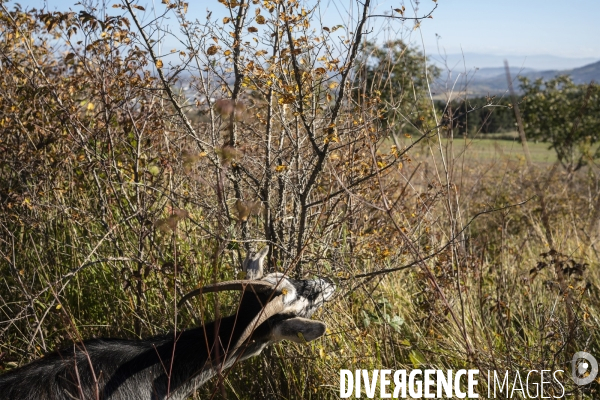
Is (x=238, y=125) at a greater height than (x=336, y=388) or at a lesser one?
greater

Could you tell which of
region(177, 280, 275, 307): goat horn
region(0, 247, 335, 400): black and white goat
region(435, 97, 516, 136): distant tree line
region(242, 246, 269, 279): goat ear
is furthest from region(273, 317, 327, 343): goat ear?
region(435, 97, 516, 136): distant tree line

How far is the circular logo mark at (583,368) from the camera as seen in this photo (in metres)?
3.55

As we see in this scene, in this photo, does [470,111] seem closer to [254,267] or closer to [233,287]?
[254,267]

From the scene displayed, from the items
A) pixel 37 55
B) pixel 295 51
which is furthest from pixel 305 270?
pixel 37 55

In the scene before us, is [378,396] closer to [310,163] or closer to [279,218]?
[279,218]

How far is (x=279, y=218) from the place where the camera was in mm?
4000

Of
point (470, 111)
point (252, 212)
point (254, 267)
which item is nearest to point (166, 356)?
point (254, 267)

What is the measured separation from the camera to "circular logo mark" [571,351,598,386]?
11.7 ft

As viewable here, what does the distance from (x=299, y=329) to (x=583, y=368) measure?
1914 mm

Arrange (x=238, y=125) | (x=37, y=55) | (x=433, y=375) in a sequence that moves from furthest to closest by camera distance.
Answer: (x=37, y=55), (x=238, y=125), (x=433, y=375)

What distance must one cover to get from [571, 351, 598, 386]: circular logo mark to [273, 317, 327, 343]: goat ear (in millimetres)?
1573

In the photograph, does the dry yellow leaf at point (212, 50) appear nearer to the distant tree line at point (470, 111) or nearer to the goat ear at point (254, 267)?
the goat ear at point (254, 267)

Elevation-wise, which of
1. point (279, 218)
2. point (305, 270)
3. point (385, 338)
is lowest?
point (385, 338)

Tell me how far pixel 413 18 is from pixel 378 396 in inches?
92.7
